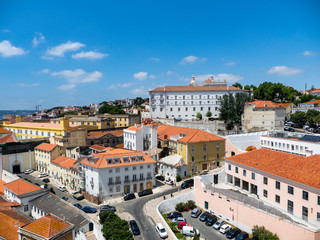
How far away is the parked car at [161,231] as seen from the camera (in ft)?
92.8

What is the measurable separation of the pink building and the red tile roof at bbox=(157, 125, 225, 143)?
413 inches

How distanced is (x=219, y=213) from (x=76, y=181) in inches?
1001

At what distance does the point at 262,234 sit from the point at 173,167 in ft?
70.3

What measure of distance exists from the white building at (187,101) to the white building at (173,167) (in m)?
41.5

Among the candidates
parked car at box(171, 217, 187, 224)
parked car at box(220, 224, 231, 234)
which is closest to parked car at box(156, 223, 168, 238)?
parked car at box(171, 217, 187, 224)

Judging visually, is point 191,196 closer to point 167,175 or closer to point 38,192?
point 167,175

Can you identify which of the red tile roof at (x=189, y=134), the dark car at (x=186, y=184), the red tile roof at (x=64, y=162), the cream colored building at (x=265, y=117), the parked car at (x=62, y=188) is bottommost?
the parked car at (x=62, y=188)

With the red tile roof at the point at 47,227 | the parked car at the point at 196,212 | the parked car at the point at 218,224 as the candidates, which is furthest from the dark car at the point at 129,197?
the red tile roof at the point at 47,227

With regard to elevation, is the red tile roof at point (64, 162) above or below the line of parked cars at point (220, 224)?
above

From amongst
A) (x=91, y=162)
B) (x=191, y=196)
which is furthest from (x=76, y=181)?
(x=191, y=196)

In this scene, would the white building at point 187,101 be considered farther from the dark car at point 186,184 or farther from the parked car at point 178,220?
the parked car at point 178,220

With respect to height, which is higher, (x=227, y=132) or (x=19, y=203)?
(x=227, y=132)

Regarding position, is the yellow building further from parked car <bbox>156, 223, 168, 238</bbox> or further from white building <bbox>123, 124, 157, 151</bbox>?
parked car <bbox>156, 223, 168, 238</bbox>

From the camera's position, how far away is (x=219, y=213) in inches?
1299
